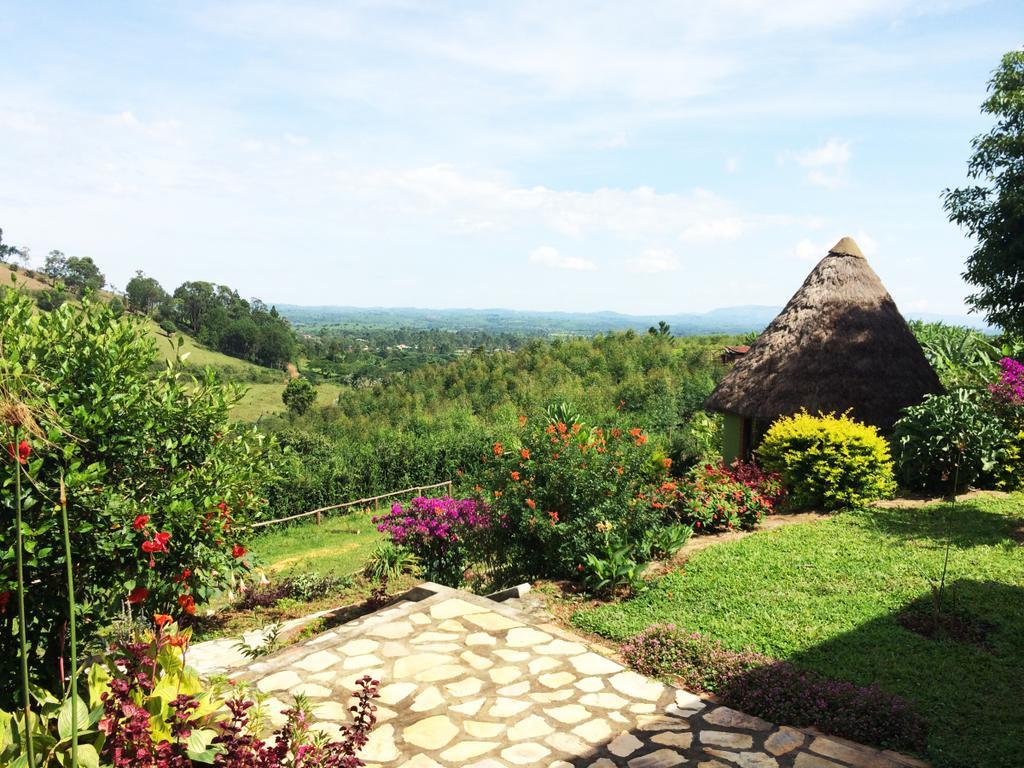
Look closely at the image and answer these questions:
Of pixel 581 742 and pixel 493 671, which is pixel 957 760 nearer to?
pixel 581 742

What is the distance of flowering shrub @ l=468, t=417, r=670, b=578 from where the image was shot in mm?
7238

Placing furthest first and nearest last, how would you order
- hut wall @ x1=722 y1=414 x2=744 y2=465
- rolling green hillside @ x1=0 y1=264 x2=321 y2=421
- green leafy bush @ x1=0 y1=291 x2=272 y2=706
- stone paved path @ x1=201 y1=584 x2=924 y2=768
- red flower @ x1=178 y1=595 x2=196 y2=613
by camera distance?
rolling green hillside @ x1=0 y1=264 x2=321 y2=421, hut wall @ x1=722 y1=414 x2=744 y2=465, red flower @ x1=178 y1=595 x2=196 y2=613, green leafy bush @ x1=0 y1=291 x2=272 y2=706, stone paved path @ x1=201 y1=584 x2=924 y2=768

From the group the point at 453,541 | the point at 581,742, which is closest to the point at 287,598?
the point at 453,541

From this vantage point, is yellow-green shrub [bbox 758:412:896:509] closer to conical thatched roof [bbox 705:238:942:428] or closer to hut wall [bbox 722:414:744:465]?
conical thatched roof [bbox 705:238:942:428]

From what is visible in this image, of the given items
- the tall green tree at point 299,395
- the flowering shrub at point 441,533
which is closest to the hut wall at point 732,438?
the flowering shrub at point 441,533

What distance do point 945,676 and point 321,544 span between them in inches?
646

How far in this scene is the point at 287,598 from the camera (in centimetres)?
936

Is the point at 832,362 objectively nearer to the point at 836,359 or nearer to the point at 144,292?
the point at 836,359

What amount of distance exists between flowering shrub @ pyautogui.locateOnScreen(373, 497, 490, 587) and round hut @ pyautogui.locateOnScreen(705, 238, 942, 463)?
663cm

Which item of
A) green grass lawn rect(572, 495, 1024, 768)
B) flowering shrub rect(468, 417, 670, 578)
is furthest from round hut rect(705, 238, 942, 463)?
flowering shrub rect(468, 417, 670, 578)

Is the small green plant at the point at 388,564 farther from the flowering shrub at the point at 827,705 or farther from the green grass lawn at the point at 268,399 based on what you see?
the green grass lawn at the point at 268,399

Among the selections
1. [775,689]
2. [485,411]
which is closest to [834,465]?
[775,689]

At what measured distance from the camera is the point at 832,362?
1236 centimetres

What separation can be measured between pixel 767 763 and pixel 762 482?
7091mm
